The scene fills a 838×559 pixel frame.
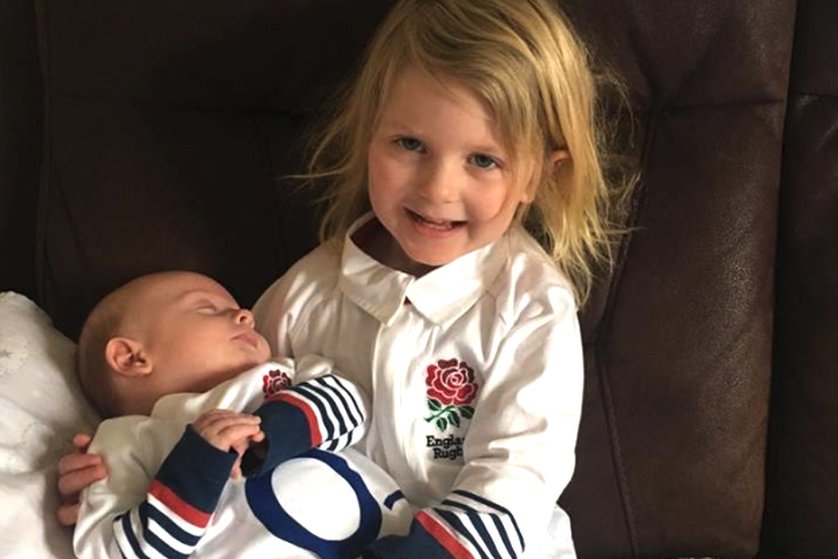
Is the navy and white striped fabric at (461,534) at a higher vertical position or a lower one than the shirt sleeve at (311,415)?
lower

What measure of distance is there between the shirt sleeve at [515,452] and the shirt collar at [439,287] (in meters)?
0.07

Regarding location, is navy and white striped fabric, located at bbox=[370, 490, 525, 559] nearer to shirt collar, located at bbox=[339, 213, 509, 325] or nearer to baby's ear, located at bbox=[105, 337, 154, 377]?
shirt collar, located at bbox=[339, 213, 509, 325]

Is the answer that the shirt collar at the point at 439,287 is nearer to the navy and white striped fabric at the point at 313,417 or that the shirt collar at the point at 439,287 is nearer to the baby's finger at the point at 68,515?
the navy and white striped fabric at the point at 313,417

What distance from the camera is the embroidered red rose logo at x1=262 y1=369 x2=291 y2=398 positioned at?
49.9 inches

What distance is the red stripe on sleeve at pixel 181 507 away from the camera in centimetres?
111

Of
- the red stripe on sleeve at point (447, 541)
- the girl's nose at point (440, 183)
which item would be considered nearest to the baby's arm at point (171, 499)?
the red stripe on sleeve at point (447, 541)

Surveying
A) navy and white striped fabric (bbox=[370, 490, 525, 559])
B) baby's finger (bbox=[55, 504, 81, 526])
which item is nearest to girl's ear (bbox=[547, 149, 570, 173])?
navy and white striped fabric (bbox=[370, 490, 525, 559])

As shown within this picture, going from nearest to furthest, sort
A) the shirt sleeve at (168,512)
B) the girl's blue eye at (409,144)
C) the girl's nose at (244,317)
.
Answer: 1. the shirt sleeve at (168,512)
2. the girl's blue eye at (409,144)
3. the girl's nose at (244,317)

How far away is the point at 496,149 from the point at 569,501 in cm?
52

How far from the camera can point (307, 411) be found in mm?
1201

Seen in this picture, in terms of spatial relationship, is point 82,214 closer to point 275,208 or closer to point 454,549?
point 275,208

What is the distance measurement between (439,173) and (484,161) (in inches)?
2.2

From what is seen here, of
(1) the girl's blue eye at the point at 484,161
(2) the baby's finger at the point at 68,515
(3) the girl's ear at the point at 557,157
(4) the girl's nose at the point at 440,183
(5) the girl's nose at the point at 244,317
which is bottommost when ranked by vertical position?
(2) the baby's finger at the point at 68,515

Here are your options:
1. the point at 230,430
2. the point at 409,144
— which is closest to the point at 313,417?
the point at 230,430
